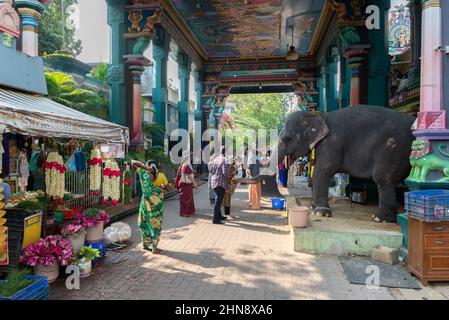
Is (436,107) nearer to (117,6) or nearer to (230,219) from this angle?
(230,219)

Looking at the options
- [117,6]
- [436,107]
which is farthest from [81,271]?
[117,6]

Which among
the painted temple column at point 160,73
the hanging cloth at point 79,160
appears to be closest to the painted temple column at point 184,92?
the painted temple column at point 160,73

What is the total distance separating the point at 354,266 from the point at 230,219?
3753 mm

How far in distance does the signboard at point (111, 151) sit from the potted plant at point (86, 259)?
2419 mm

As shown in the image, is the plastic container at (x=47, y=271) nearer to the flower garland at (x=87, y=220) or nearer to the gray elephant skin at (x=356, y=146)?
the flower garland at (x=87, y=220)

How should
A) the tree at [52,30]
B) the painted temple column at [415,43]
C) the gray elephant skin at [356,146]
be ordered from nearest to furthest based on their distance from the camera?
the gray elephant skin at [356,146] → the painted temple column at [415,43] → the tree at [52,30]

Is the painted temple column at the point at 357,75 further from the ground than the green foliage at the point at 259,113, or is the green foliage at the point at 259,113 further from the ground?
the green foliage at the point at 259,113

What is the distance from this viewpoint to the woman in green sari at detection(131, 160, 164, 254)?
17.7 ft

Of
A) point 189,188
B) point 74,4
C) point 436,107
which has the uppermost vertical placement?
point 74,4

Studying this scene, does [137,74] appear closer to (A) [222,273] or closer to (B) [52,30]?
(A) [222,273]

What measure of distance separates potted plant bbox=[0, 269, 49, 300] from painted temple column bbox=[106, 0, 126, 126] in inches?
313

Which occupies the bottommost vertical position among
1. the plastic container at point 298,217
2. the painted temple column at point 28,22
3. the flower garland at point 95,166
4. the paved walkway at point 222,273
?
the paved walkway at point 222,273

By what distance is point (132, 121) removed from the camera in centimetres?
1071

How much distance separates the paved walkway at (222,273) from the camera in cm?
388
